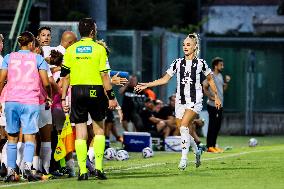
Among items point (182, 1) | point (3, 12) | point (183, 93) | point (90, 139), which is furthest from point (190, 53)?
point (182, 1)

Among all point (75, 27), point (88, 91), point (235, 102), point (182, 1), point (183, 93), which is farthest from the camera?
point (182, 1)

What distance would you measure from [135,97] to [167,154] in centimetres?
474

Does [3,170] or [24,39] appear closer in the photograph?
[24,39]

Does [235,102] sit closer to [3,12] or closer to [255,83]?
[255,83]

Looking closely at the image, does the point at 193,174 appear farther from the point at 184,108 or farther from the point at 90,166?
the point at 184,108

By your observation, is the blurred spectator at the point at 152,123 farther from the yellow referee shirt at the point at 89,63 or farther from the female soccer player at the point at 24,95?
the yellow referee shirt at the point at 89,63

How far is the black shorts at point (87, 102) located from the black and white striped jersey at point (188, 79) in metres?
3.08

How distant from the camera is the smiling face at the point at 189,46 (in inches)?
810

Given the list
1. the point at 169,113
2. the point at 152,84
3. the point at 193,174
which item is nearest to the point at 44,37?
the point at 152,84

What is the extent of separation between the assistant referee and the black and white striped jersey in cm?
309

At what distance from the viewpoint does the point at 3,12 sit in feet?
112

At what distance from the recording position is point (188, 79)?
20.8 meters

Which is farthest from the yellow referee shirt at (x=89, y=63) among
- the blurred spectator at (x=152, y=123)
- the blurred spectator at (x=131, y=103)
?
the blurred spectator at (x=131, y=103)

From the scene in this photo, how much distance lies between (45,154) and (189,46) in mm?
3189
